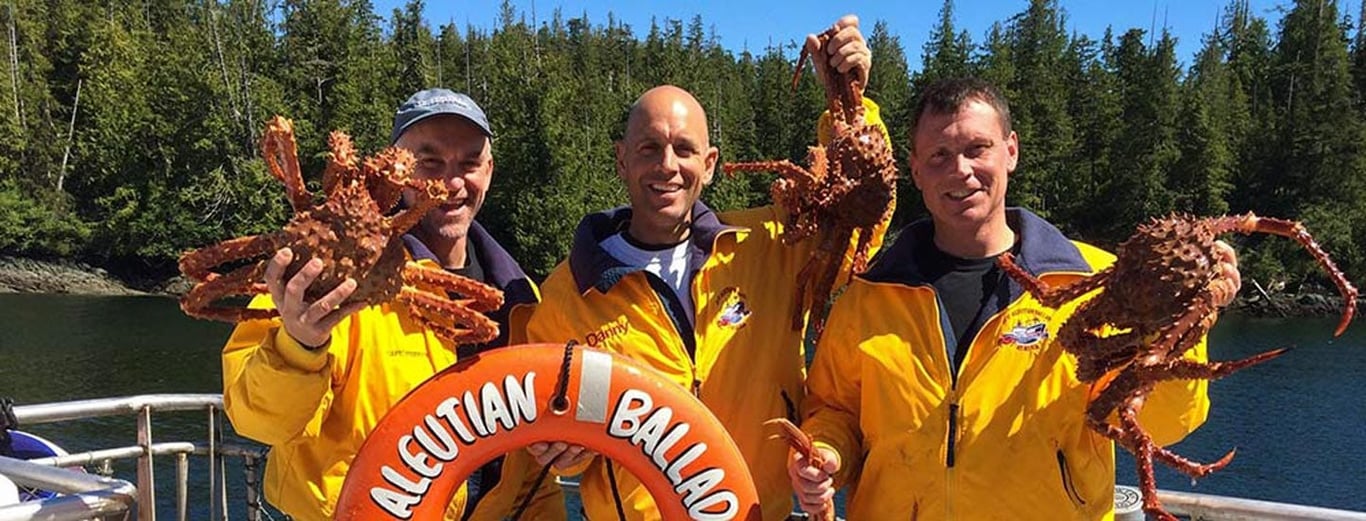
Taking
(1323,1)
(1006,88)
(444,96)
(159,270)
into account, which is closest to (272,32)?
(159,270)

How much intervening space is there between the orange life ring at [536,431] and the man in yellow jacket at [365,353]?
0.61 ft

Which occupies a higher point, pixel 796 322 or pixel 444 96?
pixel 444 96

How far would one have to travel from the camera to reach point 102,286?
125 feet

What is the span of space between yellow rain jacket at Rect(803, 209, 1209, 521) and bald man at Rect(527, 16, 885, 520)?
33 centimetres

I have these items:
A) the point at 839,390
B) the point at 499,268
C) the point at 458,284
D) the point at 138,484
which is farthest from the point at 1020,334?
the point at 138,484

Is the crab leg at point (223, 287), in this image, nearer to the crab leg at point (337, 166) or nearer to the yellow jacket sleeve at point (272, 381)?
the yellow jacket sleeve at point (272, 381)

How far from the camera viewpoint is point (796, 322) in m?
2.96

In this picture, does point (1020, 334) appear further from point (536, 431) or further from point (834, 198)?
point (536, 431)

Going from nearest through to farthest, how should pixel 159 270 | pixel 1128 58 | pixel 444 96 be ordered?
pixel 444 96 → pixel 159 270 → pixel 1128 58

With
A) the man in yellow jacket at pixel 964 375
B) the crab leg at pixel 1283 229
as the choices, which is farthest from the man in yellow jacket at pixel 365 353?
the crab leg at pixel 1283 229

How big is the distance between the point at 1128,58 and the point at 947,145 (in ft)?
198

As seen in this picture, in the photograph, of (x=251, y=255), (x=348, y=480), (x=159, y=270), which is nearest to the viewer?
(x=251, y=255)

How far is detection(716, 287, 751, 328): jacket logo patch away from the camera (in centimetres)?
289

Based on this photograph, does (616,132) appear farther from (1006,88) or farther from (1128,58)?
(1128,58)
